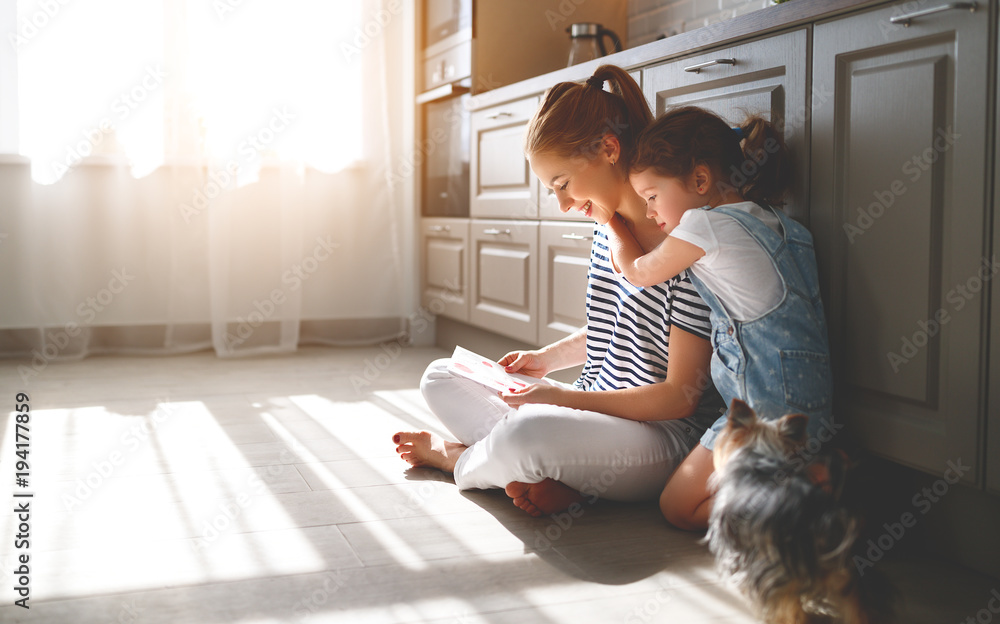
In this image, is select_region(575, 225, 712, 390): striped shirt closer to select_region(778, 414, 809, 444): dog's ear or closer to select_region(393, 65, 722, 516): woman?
select_region(393, 65, 722, 516): woman

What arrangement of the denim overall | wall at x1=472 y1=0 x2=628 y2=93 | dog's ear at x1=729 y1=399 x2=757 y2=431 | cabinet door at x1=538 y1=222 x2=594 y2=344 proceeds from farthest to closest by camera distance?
wall at x1=472 y1=0 x2=628 y2=93 < cabinet door at x1=538 y1=222 x2=594 y2=344 < the denim overall < dog's ear at x1=729 y1=399 x2=757 y2=431

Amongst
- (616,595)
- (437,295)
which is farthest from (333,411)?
(616,595)

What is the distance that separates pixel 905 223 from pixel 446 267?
2.20m

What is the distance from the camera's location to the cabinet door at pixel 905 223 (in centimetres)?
117

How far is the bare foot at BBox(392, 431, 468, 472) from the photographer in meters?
1.76

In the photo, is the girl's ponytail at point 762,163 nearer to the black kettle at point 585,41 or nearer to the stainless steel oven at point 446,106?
the black kettle at point 585,41

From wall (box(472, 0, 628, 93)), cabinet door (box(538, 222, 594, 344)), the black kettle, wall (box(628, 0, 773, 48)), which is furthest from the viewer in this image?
wall (box(472, 0, 628, 93))

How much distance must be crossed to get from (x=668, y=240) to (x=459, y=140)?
1.90 m

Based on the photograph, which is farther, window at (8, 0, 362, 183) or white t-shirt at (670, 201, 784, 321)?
window at (8, 0, 362, 183)

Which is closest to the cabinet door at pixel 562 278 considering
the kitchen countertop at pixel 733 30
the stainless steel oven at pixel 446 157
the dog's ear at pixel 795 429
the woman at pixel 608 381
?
the kitchen countertop at pixel 733 30

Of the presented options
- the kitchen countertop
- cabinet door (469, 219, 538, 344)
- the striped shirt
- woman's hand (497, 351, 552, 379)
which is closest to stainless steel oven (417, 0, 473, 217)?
cabinet door (469, 219, 538, 344)

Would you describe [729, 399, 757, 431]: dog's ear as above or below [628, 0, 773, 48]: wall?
below

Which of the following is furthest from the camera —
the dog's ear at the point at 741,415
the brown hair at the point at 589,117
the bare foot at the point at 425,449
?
the bare foot at the point at 425,449

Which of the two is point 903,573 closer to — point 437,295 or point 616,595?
point 616,595
